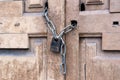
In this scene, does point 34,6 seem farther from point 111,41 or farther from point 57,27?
point 111,41

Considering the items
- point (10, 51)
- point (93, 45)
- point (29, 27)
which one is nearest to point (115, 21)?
point (93, 45)

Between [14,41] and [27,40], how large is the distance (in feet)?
0.20

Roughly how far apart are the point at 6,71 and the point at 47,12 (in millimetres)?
330

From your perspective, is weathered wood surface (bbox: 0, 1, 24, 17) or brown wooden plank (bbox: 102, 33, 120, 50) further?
weathered wood surface (bbox: 0, 1, 24, 17)

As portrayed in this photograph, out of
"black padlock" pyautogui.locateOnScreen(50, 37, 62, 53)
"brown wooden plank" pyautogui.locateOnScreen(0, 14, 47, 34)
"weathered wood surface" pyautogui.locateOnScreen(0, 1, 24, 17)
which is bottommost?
"black padlock" pyautogui.locateOnScreen(50, 37, 62, 53)

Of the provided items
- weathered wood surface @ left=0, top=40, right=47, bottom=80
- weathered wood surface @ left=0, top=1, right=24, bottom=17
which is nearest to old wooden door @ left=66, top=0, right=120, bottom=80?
weathered wood surface @ left=0, top=40, right=47, bottom=80

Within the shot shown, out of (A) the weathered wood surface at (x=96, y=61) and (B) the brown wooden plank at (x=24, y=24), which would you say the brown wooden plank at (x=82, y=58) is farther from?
(B) the brown wooden plank at (x=24, y=24)

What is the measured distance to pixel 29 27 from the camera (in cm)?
110

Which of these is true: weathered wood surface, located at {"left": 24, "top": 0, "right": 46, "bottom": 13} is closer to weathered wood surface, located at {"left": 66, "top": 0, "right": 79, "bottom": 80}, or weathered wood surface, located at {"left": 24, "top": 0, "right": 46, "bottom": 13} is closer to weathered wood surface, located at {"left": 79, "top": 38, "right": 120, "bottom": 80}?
weathered wood surface, located at {"left": 66, "top": 0, "right": 79, "bottom": 80}

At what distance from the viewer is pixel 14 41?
1.12 meters

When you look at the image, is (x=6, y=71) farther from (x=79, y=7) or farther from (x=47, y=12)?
(x=79, y=7)

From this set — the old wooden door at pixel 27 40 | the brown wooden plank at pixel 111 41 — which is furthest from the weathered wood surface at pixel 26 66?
the brown wooden plank at pixel 111 41

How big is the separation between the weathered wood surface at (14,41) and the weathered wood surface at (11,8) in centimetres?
10

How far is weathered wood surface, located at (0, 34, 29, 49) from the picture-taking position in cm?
111
